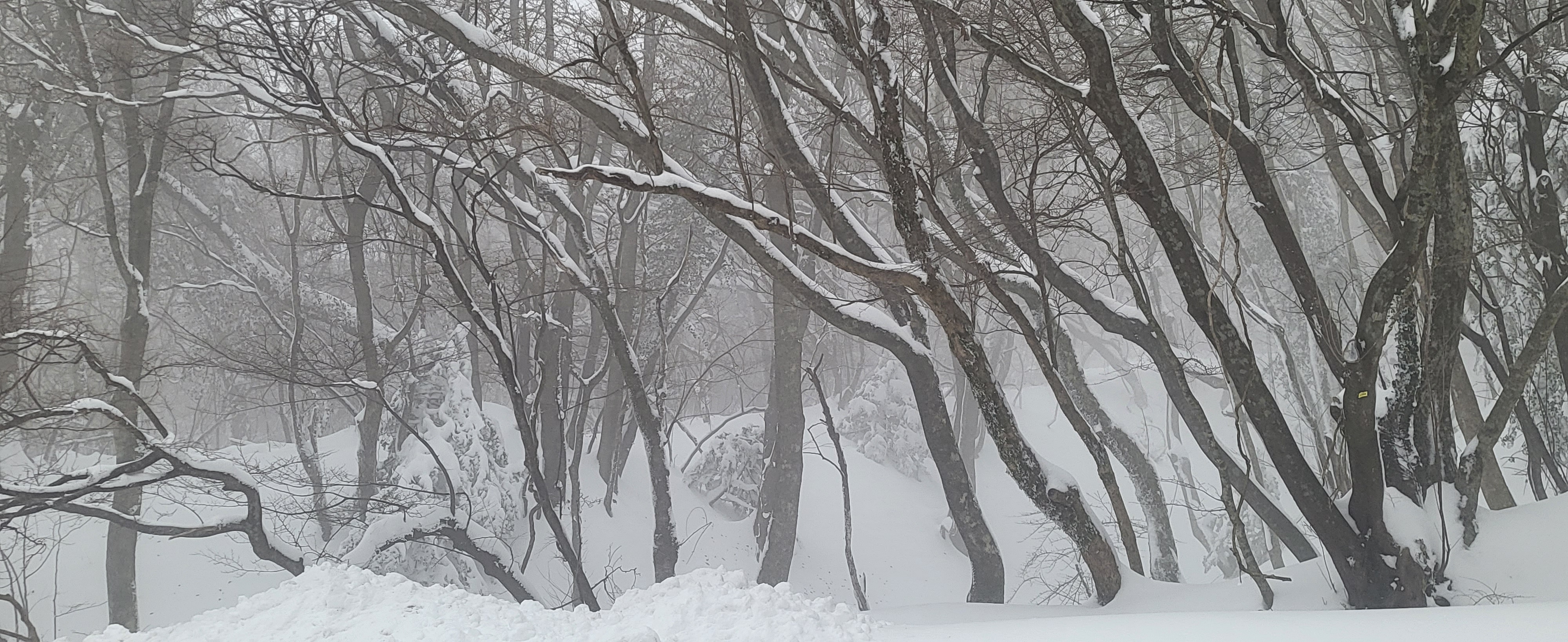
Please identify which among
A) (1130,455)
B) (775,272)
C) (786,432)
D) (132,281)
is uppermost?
(132,281)

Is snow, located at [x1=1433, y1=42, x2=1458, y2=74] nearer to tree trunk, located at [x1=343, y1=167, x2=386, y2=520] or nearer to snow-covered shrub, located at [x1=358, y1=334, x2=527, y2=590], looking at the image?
snow-covered shrub, located at [x1=358, y1=334, x2=527, y2=590]

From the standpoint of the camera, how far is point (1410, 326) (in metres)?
4.28

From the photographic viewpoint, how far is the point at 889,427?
19.1 metres

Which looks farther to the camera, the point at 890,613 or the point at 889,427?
the point at 889,427

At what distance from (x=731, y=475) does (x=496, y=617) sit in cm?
1270

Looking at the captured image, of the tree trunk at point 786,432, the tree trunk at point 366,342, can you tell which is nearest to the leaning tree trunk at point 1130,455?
the tree trunk at point 786,432

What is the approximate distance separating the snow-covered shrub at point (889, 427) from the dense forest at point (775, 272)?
12 cm

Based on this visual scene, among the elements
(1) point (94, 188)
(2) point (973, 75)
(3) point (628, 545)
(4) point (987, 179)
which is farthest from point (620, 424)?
(1) point (94, 188)

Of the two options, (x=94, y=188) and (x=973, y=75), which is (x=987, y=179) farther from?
(x=94, y=188)

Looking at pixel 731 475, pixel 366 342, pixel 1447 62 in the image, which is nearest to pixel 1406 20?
pixel 1447 62

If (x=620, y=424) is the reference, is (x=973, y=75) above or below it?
above

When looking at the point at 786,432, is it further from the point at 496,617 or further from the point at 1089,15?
the point at 496,617

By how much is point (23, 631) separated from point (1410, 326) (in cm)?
1612

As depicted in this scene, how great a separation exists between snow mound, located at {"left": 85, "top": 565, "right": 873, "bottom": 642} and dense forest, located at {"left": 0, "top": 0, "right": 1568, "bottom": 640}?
79.1 inches
